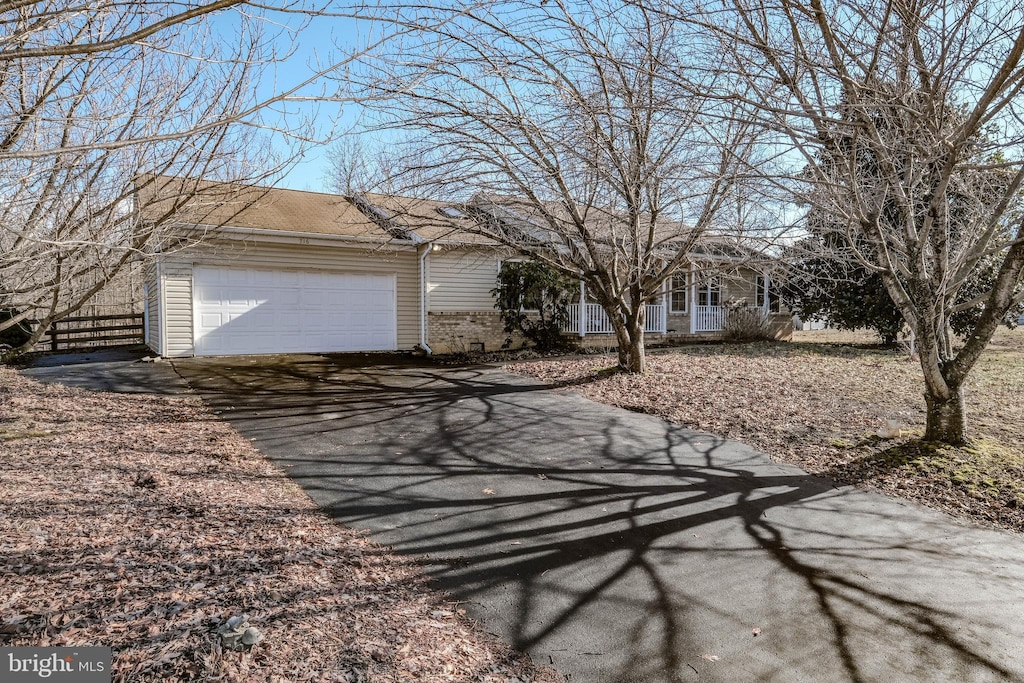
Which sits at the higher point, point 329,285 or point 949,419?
point 329,285

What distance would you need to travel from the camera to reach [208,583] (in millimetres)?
2979

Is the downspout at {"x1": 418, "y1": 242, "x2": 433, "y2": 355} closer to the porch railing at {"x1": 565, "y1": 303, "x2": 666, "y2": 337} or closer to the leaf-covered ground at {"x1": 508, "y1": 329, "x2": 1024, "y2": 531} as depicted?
the leaf-covered ground at {"x1": 508, "y1": 329, "x2": 1024, "y2": 531}

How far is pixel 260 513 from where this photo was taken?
13.4 ft

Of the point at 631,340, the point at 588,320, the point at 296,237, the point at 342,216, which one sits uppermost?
the point at 342,216

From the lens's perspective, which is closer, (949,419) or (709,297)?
(949,419)

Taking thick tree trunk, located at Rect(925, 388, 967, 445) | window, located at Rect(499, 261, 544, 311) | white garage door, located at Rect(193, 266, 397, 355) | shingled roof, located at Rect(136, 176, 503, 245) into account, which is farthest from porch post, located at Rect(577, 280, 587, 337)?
thick tree trunk, located at Rect(925, 388, 967, 445)

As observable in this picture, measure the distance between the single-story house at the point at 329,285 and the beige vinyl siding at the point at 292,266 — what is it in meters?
0.02

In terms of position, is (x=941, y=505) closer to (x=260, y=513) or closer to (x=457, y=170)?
(x=260, y=513)

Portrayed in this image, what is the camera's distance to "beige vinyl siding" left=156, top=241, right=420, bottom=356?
1134cm

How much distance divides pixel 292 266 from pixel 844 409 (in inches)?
428

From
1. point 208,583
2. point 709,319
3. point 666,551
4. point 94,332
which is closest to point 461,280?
point 709,319

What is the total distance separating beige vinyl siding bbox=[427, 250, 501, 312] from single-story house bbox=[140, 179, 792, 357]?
27 millimetres

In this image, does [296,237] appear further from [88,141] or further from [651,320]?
[651,320]

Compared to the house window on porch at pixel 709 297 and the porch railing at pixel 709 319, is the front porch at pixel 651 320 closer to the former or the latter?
the porch railing at pixel 709 319
